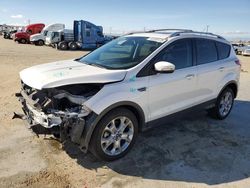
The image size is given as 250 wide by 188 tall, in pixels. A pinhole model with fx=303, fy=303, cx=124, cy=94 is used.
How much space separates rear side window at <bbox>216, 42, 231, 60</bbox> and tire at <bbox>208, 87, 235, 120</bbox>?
2.40ft

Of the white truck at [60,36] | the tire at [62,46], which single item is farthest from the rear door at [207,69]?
the white truck at [60,36]

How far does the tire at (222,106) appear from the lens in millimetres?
6448

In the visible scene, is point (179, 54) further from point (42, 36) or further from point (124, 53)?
point (42, 36)

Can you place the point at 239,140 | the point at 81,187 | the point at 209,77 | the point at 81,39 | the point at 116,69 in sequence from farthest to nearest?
the point at 81,39
the point at 209,77
the point at 239,140
the point at 116,69
the point at 81,187

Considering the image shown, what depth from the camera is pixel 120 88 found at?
4262mm

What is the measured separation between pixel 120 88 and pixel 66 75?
770 millimetres

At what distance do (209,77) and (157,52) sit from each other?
5.23 ft

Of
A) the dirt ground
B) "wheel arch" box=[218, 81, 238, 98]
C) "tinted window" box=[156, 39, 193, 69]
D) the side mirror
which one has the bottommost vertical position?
the dirt ground

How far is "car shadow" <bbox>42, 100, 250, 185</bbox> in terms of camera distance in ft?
13.8

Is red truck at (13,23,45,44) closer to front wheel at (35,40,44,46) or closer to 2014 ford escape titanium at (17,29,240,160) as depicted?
front wheel at (35,40,44,46)

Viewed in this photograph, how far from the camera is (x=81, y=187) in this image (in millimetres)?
3803

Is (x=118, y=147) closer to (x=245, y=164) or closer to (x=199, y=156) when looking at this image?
Answer: (x=199, y=156)

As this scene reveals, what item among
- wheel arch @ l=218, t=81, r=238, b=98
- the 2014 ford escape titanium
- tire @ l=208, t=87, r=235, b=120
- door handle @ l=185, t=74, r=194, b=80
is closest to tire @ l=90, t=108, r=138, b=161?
the 2014 ford escape titanium

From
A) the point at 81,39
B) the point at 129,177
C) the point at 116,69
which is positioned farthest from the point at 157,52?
the point at 81,39
